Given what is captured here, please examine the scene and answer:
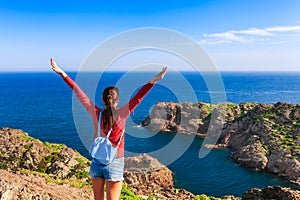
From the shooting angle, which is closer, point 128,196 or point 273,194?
point 128,196

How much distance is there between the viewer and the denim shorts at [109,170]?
14.3 ft

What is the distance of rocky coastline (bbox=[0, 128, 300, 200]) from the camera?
12047 mm

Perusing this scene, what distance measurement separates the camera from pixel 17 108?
10256 cm

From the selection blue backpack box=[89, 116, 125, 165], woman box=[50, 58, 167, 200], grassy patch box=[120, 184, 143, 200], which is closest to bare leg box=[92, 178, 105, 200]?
woman box=[50, 58, 167, 200]

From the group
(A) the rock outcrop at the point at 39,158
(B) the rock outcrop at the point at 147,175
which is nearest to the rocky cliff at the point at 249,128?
(B) the rock outcrop at the point at 147,175

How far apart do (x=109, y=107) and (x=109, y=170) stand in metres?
1.07

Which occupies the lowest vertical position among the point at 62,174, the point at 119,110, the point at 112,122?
the point at 62,174

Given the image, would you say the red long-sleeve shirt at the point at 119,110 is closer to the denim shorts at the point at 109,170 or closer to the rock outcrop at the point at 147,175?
the denim shorts at the point at 109,170

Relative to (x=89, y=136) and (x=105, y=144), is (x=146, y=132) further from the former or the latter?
(x=105, y=144)

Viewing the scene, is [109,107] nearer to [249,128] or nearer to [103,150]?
[103,150]

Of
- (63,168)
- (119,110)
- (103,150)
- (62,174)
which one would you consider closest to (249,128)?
(63,168)

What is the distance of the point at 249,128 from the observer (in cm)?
5959

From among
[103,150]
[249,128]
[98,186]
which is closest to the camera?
[103,150]

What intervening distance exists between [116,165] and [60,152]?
24.1 metres
